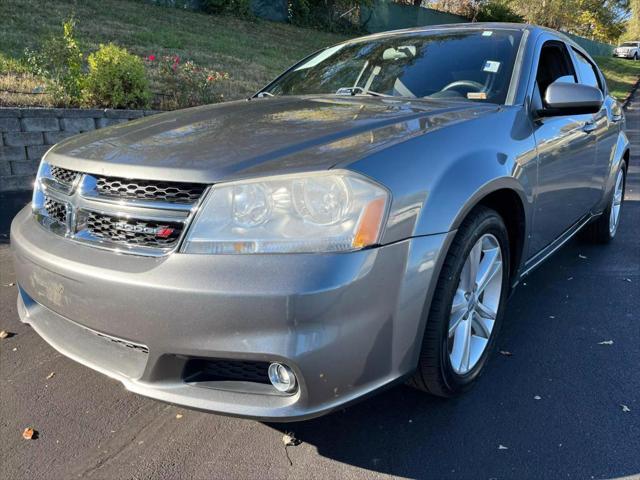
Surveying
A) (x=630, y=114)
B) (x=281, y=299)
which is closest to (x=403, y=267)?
(x=281, y=299)

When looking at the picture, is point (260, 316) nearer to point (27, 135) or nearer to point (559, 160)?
point (559, 160)

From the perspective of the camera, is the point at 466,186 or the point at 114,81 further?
the point at 114,81

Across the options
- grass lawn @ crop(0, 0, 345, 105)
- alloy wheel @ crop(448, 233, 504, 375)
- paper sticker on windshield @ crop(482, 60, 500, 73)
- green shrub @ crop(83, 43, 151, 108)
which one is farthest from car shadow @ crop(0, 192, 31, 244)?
paper sticker on windshield @ crop(482, 60, 500, 73)

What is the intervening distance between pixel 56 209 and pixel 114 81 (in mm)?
4729

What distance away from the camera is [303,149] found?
1907 millimetres

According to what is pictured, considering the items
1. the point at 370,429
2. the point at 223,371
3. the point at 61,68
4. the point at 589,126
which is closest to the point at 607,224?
the point at 589,126

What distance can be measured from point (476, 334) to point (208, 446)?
1.30m

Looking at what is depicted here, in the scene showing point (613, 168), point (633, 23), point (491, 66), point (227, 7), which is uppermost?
point (633, 23)

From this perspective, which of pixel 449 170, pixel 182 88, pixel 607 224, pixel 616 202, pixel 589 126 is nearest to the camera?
pixel 449 170

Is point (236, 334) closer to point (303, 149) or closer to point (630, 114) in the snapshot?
point (303, 149)

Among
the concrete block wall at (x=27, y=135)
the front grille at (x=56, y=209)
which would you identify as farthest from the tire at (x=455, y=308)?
the concrete block wall at (x=27, y=135)

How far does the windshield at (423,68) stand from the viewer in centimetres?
292

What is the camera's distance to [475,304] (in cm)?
245

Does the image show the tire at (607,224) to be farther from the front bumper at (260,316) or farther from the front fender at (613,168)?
the front bumper at (260,316)
